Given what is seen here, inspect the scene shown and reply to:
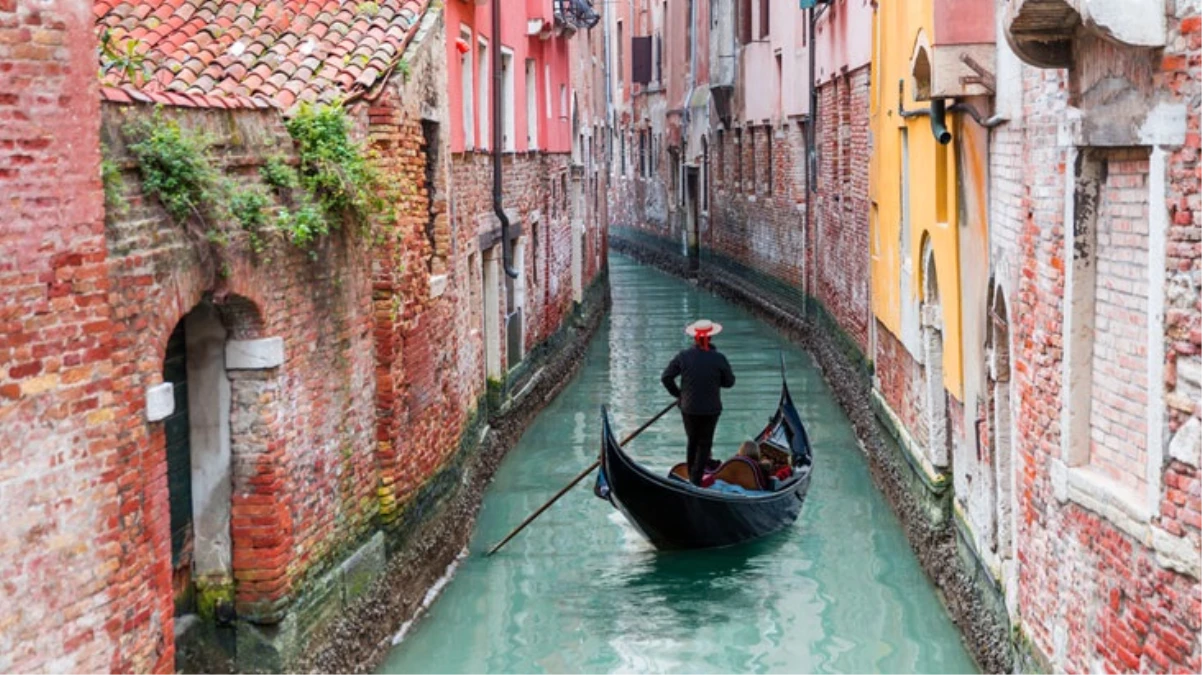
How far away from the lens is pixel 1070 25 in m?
5.70

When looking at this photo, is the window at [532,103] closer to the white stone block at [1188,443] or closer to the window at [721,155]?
the window at [721,155]

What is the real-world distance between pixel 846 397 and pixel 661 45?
1969cm

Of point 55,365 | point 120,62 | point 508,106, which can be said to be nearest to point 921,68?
point 120,62

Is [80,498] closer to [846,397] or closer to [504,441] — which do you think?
[504,441]

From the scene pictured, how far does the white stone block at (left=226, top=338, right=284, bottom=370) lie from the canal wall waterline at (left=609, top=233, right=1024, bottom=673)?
3201 millimetres

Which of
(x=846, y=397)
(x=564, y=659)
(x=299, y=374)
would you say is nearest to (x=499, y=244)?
(x=846, y=397)

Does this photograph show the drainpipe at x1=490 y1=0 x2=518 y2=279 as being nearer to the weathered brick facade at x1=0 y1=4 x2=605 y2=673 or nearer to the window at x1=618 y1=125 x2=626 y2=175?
the weathered brick facade at x1=0 y1=4 x2=605 y2=673

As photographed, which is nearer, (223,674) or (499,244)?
(223,674)

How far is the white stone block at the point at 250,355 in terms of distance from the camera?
668 centimetres

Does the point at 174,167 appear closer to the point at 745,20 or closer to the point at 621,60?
the point at 745,20

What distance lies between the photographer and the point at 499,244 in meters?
14.2

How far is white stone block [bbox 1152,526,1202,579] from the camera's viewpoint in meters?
4.58

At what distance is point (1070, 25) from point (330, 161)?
10.5 feet

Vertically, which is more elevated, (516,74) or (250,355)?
(516,74)
